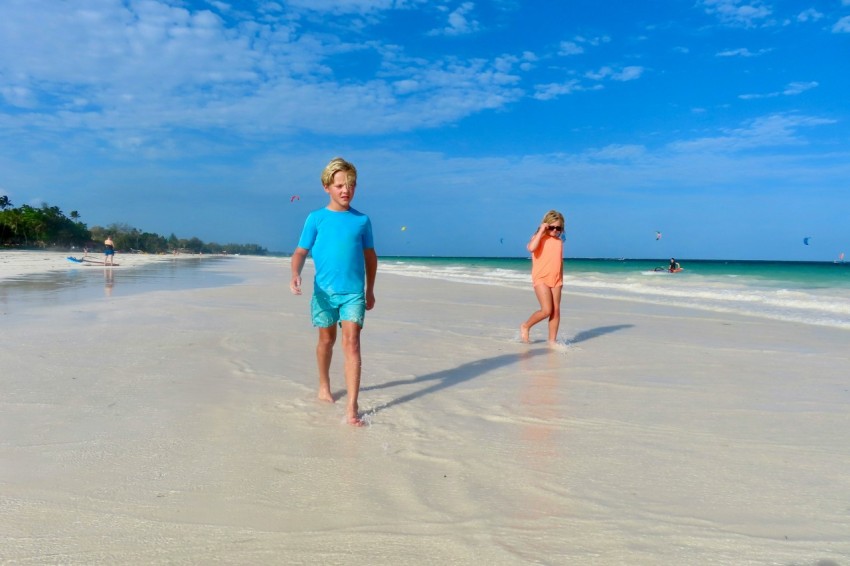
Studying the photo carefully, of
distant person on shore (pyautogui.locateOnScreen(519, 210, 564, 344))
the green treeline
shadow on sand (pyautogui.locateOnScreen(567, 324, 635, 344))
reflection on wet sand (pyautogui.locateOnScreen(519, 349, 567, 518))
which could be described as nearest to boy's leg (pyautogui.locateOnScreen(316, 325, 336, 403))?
reflection on wet sand (pyautogui.locateOnScreen(519, 349, 567, 518))

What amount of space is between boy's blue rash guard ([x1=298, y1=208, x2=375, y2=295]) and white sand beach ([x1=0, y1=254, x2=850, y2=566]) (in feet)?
2.78

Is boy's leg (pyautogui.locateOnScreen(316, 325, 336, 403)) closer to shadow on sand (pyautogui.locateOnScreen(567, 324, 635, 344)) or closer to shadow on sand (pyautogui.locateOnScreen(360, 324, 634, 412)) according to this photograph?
shadow on sand (pyautogui.locateOnScreen(360, 324, 634, 412))

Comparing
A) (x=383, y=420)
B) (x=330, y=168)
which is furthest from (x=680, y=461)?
(x=330, y=168)

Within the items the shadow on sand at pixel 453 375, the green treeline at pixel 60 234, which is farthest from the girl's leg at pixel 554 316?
the green treeline at pixel 60 234

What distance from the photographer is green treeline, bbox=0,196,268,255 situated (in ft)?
197

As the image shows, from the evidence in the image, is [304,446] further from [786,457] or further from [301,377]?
[786,457]

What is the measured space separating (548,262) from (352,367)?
394 centimetres

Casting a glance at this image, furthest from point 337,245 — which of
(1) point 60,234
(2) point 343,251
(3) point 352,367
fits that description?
(1) point 60,234

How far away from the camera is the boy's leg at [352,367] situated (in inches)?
138

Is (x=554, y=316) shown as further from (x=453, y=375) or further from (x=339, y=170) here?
(x=339, y=170)

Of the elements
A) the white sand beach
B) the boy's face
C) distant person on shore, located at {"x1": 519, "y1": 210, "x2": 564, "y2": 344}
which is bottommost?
the white sand beach

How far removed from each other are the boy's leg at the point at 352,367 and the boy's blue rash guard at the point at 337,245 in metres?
0.25

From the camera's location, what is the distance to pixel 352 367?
142 inches

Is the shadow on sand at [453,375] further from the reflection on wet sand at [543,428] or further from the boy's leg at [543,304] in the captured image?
the boy's leg at [543,304]
